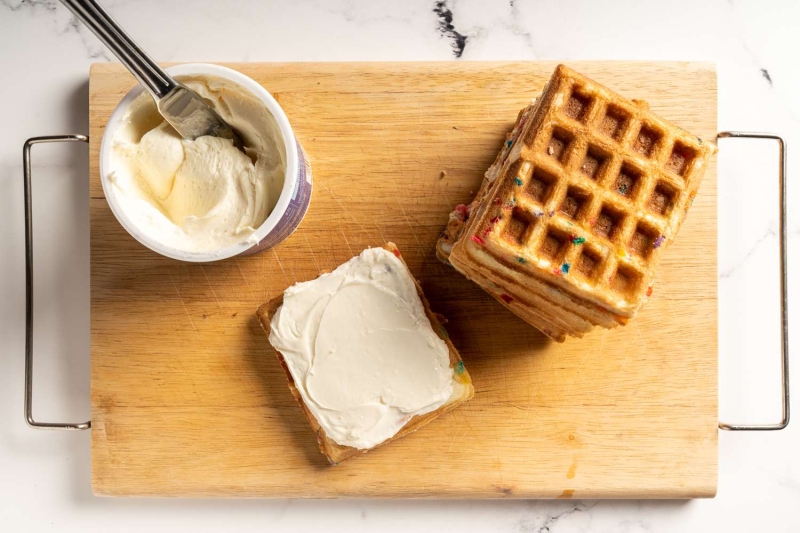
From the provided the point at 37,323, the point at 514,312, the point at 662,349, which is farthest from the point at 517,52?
the point at 37,323

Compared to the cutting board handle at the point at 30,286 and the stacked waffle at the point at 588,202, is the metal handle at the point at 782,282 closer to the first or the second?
the cutting board handle at the point at 30,286

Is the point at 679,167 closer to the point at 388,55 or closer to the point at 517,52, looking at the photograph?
the point at 517,52

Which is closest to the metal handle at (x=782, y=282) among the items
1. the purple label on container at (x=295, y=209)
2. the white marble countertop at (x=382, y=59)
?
the white marble countertop at (x=382, y=59)

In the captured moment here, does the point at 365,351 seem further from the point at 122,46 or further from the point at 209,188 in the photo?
the point at 122,46

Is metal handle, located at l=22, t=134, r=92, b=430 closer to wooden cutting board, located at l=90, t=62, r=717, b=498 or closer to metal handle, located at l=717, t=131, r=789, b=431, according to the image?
wooden cutting board, located at l=90, t=62, r=717, b=498

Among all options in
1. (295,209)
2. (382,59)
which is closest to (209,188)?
(295,209)

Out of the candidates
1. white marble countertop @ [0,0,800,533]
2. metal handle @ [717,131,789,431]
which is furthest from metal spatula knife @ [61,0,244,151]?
metal handle @ [717,131,789,431]
